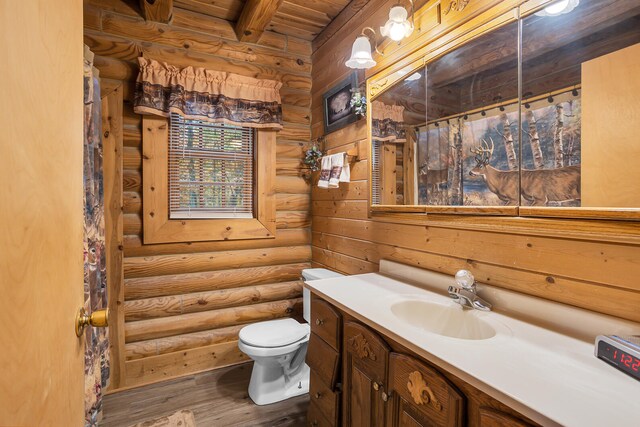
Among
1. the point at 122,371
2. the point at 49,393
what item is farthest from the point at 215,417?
the point at 49,393

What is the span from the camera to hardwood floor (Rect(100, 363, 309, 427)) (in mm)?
1917

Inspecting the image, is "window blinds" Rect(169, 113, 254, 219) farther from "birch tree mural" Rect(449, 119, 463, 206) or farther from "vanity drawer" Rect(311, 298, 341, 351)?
"birch tree mural" Rect(449, 119, 463, 206)

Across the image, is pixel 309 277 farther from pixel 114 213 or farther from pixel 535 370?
pixel 535 370

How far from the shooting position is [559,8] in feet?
3.47

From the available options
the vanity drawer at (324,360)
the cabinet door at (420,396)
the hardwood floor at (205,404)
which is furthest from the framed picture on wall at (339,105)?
the hardwood floor at (205,404)

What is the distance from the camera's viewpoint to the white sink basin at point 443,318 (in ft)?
4.05

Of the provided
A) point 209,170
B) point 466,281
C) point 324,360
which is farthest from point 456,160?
point 209,170

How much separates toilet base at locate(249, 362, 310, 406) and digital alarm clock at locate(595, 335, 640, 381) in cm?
179

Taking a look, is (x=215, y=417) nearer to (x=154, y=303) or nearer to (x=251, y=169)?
(x=154, y=303)

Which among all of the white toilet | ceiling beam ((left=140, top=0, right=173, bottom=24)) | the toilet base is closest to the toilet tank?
the white toilet

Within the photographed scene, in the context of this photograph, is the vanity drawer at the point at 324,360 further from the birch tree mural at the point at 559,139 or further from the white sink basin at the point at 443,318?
the birch tree mural at the point at 559,139

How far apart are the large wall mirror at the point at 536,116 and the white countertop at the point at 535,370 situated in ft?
1.41

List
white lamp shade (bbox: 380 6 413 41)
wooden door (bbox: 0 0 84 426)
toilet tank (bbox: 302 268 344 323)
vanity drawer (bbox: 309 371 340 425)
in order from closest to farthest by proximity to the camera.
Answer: wooden door (bbox: 0 0 84 426), vanity drawer (bbox: 309 371 340 425), white lamp shade (bbox: 380 6 413 41), toilet tank (bbox: 302 268 344 323)

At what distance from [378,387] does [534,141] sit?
108cm
